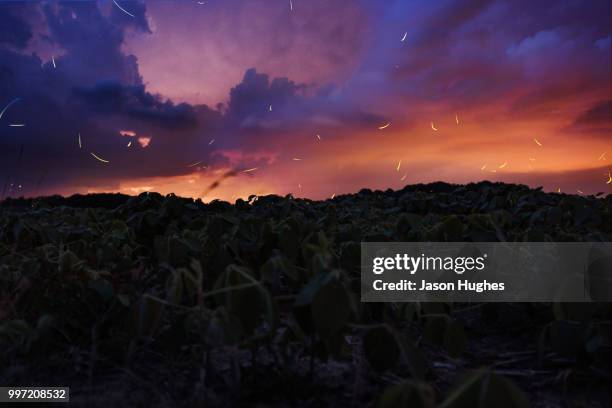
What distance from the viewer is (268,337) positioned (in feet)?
5.00

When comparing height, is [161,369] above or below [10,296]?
below

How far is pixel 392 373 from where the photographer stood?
185cm

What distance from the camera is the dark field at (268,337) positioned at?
1.46m

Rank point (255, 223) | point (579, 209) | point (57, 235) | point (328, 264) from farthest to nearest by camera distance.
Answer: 1. point (579, 209)
2. point (57, 235)
3. point (255, 223)
4. point (328, 264)

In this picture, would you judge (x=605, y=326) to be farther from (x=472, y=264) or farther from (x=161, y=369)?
(x=161, y=369)

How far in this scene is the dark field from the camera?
4.79ft

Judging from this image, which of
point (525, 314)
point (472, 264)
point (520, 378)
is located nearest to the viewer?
point (520, 378)

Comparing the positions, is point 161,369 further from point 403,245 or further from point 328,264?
point 403,245

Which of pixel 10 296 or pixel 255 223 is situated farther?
pixel 255 223

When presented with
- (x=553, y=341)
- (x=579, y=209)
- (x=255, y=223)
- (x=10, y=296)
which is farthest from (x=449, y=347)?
(x=579, y=209)

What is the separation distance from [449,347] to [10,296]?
189 centimetres

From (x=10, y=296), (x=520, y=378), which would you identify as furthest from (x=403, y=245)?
(x=10, y=296)

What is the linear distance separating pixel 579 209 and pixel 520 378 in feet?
7.86

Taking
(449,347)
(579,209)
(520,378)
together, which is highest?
(579,209)
